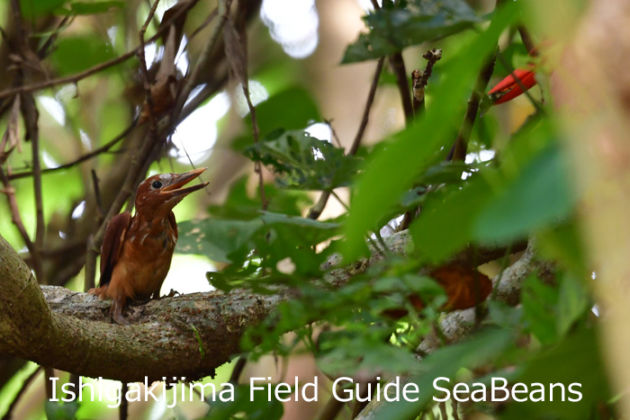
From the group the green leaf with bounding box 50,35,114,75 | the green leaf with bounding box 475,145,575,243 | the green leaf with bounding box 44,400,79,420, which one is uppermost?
the green leaf with bounding box 50,35,114,75

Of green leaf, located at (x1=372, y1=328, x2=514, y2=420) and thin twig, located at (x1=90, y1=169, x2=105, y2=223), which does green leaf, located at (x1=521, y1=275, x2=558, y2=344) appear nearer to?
green leaf, located at (x1=372, y1=328, x2=514, y2=420)

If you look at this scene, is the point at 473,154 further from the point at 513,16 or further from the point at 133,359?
the point at 513,16

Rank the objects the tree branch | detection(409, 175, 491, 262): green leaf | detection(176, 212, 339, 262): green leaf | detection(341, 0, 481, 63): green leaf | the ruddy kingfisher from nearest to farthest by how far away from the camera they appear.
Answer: detection(409, 175, 491, 262): green leaf → detection(341, 0, 481, 63): green leaf → the tree branch → detection(176, 212, 339, 262): green leaf → the ruddy kingfisher

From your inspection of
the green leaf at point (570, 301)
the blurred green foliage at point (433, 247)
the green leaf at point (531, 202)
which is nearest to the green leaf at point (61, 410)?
the blurred green foliage at point (433, 247)

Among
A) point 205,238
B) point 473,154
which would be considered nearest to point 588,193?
point 473,154

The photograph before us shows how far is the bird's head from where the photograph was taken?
210 centimetres

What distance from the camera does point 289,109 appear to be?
2.20m

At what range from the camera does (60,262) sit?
8.38 feet

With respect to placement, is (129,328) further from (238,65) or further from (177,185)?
(177,185)

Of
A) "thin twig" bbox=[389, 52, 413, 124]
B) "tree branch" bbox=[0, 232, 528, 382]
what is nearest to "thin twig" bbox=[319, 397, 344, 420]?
"tree branch" bbox=[0, 232, 528, 382]

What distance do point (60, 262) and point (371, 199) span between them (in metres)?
2.39

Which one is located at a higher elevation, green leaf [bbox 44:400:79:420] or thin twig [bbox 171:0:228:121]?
thin twig [bbox 171:0:228:121]

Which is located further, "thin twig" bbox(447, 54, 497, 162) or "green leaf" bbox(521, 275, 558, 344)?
"thin twig" bbox(447, 54, 497, 162)

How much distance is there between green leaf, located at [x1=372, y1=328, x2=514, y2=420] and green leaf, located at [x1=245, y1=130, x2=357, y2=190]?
36cm
